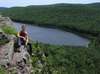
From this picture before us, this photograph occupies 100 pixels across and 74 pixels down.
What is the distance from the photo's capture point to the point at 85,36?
406 feet

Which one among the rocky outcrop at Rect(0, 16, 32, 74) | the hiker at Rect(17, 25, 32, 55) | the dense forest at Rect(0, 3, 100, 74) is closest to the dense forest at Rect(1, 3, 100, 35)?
the dense forest at Rect(0, 3, 100, 74)

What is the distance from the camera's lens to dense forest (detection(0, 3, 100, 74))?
4899 centimetres

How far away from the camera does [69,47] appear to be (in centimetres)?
9181

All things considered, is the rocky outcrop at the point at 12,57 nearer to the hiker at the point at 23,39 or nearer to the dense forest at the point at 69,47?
the hiker at the point at 23,39

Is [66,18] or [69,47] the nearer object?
[69,47]

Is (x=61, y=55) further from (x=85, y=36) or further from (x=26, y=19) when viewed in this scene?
(x=26, y=19)

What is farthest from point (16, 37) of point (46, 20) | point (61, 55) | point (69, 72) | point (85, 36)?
point (46, 20)

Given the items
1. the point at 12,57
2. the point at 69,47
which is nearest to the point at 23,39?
the point at 12,57

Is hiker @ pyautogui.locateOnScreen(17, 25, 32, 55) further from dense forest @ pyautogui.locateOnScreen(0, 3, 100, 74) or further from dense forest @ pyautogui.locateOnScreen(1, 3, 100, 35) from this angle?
dense forest @ pyautogui.locateOnScreen(1, 3, 100, 35)

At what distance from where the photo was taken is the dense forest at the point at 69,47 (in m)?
49.0

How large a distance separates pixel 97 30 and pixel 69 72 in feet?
211

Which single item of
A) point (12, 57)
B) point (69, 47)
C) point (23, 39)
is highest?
point (23, 39)

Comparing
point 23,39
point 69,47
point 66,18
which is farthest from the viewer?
point 66,18

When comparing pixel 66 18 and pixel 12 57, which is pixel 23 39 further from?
pixel 66 18
